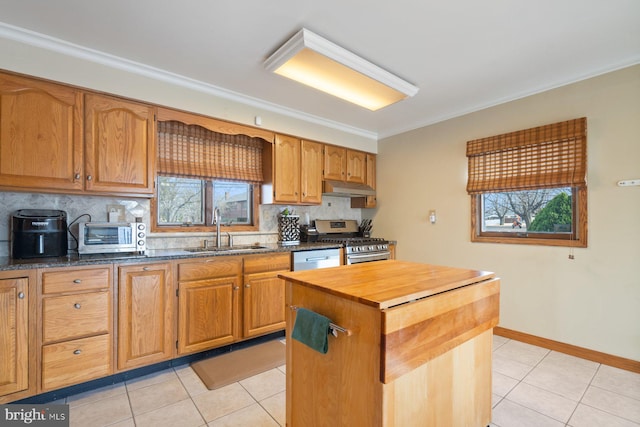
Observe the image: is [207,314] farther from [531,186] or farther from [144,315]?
[531,186]

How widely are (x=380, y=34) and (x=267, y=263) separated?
2.22m

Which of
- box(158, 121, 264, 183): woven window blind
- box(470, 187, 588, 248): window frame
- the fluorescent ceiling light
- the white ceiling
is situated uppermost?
the white ceiling

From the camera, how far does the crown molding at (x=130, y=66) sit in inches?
82.3

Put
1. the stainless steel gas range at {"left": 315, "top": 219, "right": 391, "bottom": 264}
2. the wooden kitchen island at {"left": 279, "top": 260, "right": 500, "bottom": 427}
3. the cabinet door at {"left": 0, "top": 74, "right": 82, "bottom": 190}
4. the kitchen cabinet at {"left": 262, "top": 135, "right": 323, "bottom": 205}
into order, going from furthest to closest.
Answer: the stainless steel gas range at {"left": 315, "top": 219, "right": 391, "bottom": 264} < the kitchen cabinet at {"left": 262, "top": 135, "right": 323, "bottom": 205} < the cabinet door at {"left": 0, "top": 74, "right": 82, "bottom": 190} < the wooden kitchen island at {"left": 279, "top": 260, "right": 500, "bottom": 427}

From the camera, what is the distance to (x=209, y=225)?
3.34m

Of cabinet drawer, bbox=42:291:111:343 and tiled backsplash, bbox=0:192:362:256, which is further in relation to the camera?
tiled backsplash, bbox=0:192:362:256

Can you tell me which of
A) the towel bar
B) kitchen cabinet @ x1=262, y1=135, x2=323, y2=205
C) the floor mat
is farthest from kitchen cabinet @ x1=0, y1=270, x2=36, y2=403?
kitchen cabinet @ x1=262, y1=135, x2=323, y2=205

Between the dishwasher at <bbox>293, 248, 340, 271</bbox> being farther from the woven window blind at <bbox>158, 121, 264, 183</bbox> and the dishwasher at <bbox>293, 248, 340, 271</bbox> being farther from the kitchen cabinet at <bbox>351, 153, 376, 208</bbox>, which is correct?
the kitchen cabinet at <bbox>351, 153, 376, 208</bbox>

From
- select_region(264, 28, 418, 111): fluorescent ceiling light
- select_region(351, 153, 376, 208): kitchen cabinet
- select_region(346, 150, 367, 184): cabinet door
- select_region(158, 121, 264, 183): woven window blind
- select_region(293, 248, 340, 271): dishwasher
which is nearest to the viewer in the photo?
select_region(264, 28, 418, 111): fluorescent ceiling light

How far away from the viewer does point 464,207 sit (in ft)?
11.6

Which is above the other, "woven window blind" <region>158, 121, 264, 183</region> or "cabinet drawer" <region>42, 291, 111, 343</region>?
"woven window blind" <region>158, 121, 264, 183</region>

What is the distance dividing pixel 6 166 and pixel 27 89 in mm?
575

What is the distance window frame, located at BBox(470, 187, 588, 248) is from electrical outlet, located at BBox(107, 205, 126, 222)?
367 cm

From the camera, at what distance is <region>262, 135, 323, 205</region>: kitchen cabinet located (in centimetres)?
350
